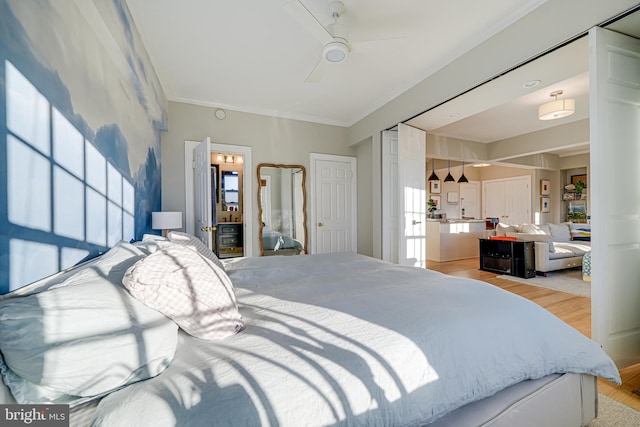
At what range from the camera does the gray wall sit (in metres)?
3.79

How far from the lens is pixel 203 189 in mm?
3492

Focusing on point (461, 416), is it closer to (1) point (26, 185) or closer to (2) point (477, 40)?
(1) point (26, 185)

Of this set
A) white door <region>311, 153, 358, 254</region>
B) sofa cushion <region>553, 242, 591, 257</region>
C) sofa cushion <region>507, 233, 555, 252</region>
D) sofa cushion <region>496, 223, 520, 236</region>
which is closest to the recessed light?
white door <region>311, 153, 358, 254</region>

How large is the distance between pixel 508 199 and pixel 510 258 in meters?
4.31

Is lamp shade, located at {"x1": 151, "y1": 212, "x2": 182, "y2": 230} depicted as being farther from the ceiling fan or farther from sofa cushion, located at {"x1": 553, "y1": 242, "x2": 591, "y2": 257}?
sofa cushion, located at {"x1": 553, "y1": 242, "x2": 591, "y2": 257}

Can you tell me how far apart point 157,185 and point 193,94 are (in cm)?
136

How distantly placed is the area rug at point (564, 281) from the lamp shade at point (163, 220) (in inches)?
203

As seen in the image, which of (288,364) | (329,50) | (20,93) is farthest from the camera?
(329,50)

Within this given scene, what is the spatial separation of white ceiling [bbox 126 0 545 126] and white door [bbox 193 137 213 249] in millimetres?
839

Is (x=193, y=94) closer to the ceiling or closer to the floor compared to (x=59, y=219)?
closer to the ceiling

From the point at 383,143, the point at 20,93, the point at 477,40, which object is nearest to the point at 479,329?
the point at 20,93

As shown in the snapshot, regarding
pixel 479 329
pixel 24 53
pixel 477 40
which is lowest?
pixel 479 329

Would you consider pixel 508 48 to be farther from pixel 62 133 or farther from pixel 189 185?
pixel 189 185

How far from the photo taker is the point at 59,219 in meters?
1.22
